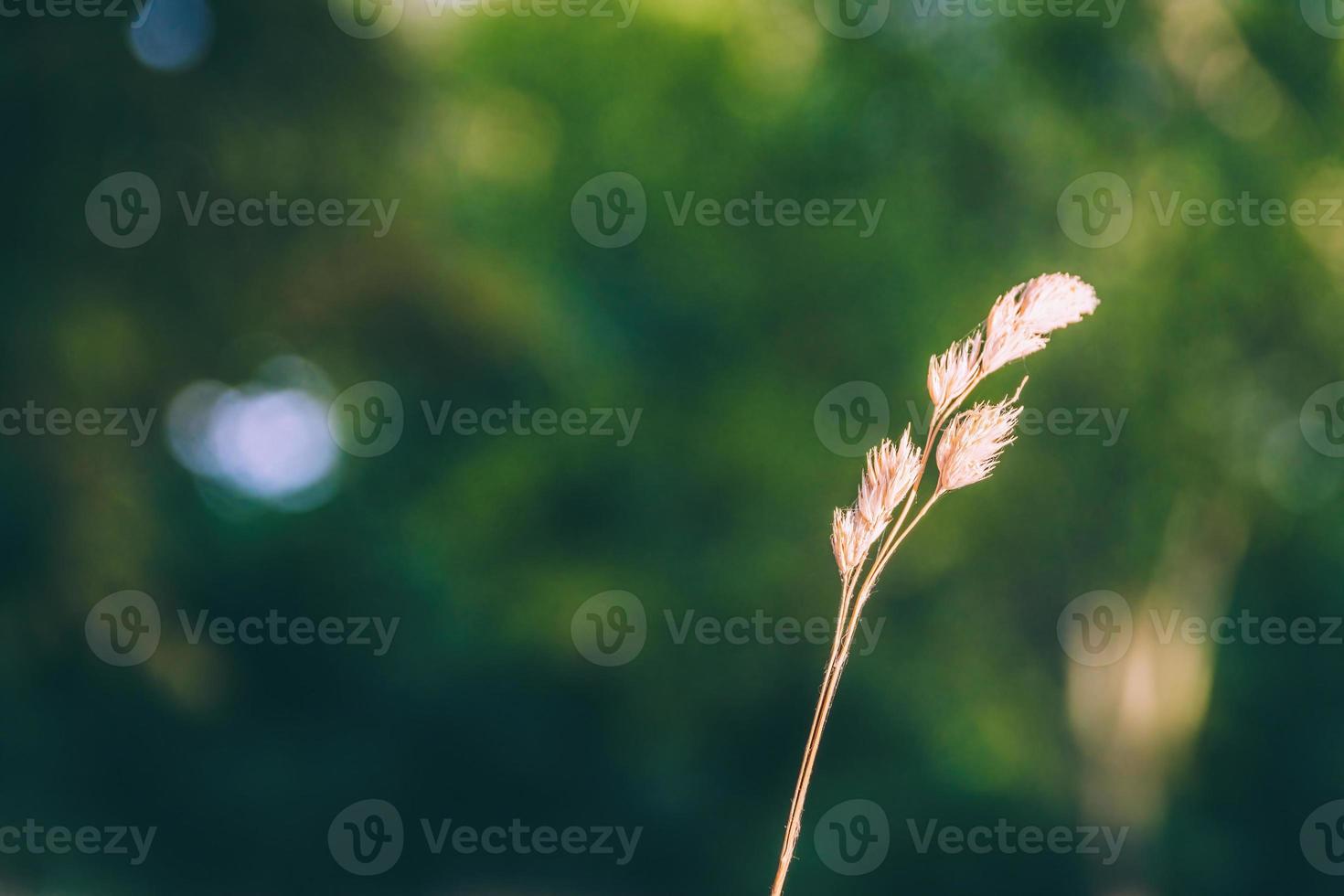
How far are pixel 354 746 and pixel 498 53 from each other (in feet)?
11.4

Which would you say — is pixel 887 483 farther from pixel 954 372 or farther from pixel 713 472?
pixel 713 472

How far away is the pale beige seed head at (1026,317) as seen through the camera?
0.89 m

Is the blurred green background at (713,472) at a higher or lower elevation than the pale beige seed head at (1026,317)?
higher

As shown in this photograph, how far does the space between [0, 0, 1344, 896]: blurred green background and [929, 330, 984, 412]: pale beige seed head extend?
14.0 ft

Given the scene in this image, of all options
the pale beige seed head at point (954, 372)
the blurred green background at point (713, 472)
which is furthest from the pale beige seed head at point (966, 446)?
the blurred green background at point (713, 472)

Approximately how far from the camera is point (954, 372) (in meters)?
0.90

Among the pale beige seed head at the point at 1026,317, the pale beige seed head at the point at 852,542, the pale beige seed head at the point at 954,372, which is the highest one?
the pale beige seed head at the point at 1026,317

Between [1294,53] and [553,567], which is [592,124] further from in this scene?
[1294,53]

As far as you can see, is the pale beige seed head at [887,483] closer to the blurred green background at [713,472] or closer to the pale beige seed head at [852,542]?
the pale beige seed head at [852,542]

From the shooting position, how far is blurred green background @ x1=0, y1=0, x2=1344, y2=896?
4.84 meters

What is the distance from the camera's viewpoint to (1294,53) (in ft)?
15.9

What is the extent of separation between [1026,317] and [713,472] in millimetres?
4435

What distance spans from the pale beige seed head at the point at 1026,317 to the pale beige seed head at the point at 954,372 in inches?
0.4

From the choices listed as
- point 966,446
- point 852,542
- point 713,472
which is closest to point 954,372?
point 966,446
